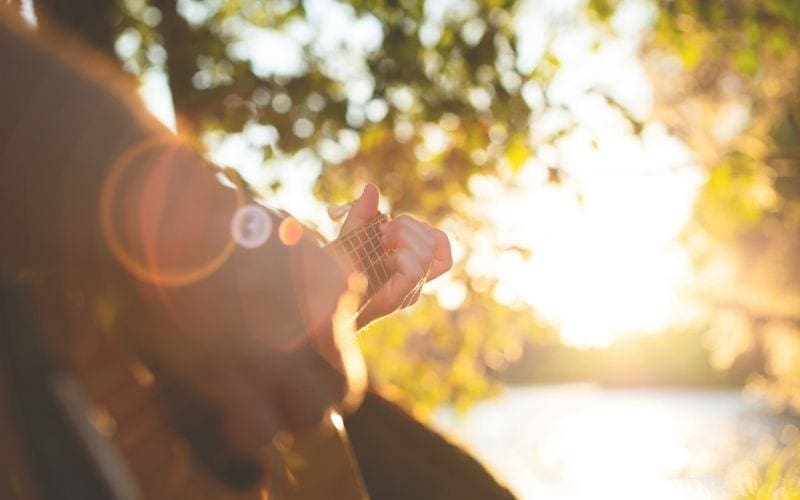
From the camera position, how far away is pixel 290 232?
3.65 feet

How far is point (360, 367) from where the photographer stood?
44.3 inches

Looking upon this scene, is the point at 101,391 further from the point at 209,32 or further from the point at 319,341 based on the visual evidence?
the point at 209,32

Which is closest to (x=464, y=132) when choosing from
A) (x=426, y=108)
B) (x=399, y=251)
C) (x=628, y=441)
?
(x=426, y=108)

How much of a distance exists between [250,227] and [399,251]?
3.68ft

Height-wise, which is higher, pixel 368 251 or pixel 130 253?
pixel 368 251

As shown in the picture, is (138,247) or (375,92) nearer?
(138,247)

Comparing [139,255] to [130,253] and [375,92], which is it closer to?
[130,253]

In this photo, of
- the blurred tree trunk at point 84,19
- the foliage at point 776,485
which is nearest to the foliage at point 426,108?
the blurred tree trunk at point 84,19

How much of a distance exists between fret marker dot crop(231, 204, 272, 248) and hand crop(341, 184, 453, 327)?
3.47 ft

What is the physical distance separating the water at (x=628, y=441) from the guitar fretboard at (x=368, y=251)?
604cm

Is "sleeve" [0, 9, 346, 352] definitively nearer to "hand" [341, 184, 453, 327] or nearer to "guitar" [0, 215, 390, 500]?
"guitar" [0, 215, 390, 500]

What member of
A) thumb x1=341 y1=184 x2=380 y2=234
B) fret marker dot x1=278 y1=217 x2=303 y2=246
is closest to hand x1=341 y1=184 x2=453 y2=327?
thumb x1=341 y1=184 x2=380 y2=234

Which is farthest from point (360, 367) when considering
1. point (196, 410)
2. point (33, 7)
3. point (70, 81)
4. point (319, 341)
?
point (33, 7)

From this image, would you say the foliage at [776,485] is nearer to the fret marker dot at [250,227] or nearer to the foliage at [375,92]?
the foliage at [375,92]
